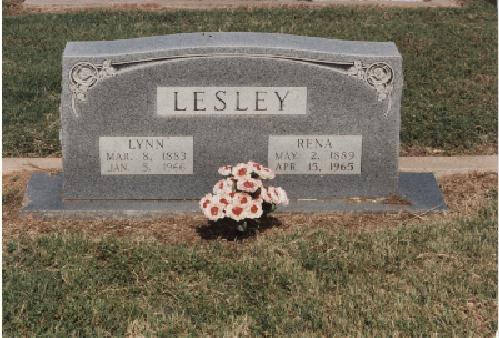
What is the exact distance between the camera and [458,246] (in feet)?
21.8

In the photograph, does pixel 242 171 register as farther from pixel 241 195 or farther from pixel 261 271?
pixel 261 271

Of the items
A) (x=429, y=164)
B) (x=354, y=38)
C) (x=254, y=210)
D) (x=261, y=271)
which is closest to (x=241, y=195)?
(x=254, y=210)

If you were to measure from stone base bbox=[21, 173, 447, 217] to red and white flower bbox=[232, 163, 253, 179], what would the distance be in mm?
571

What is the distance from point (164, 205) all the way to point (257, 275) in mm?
1553

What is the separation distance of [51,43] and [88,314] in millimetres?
8557

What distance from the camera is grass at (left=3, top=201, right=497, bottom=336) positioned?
217 inches

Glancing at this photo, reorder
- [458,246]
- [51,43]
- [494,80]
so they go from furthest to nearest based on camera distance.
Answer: [51,43], [494,80], [458,246]

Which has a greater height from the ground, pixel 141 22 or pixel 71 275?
pixel 141 22

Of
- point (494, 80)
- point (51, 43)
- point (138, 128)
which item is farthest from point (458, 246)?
point (51, 43)

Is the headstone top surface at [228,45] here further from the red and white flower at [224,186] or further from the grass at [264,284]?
the grass at [264,284]

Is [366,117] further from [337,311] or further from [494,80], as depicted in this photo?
[494,80]

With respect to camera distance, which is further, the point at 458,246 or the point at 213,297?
the point at 458,246

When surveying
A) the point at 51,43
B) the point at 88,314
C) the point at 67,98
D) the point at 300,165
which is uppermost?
the point at 51,43

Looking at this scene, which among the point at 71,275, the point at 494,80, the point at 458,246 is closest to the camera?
the point at 71,275
